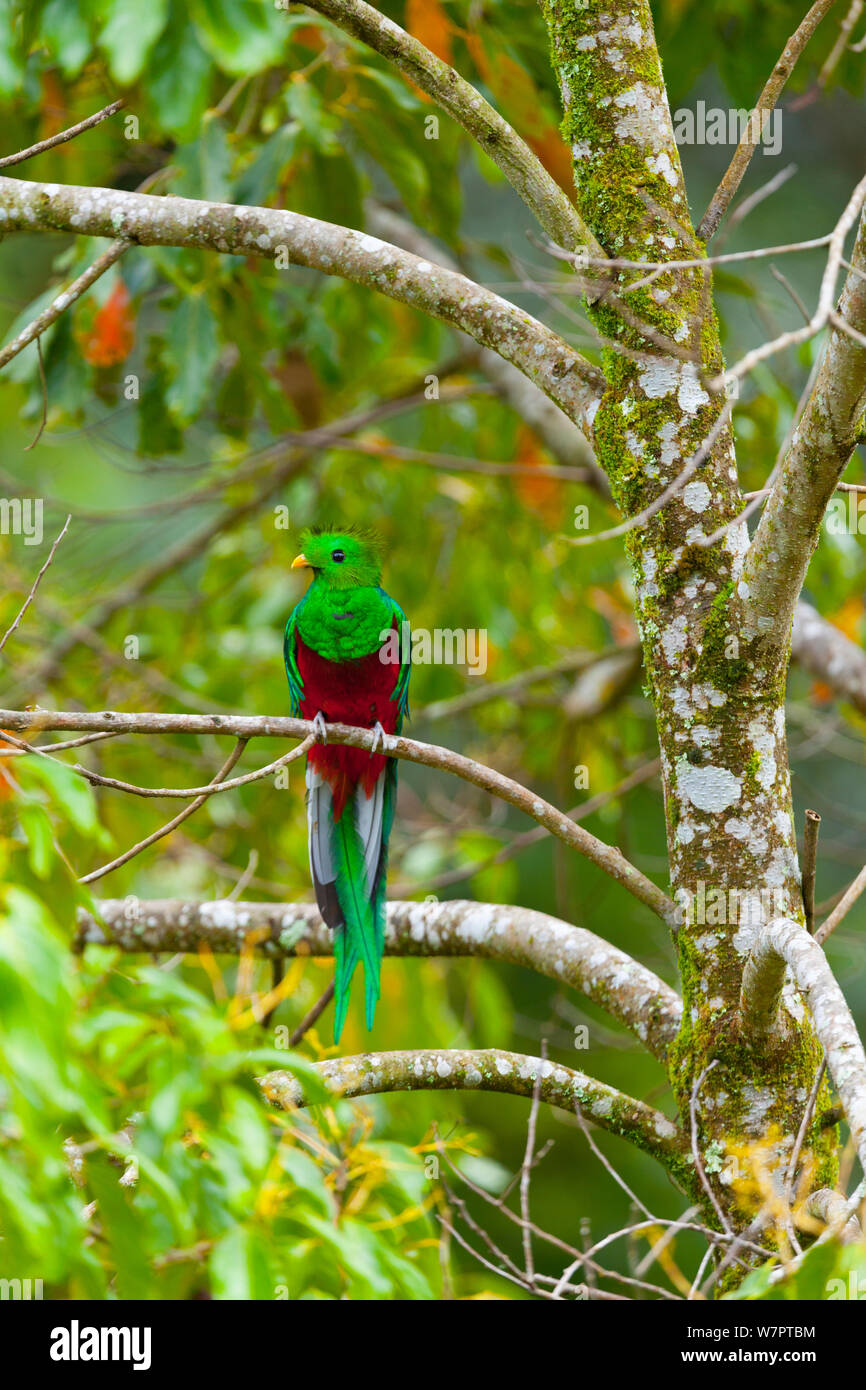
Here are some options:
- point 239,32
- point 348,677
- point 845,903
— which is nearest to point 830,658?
point 348,677

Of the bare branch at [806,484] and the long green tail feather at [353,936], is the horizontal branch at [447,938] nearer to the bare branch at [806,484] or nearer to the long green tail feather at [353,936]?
the long green tail feather at [353,936]

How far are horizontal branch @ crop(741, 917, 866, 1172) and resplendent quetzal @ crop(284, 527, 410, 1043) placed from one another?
1405mm

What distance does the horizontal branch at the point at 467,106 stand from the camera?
212 centimetres

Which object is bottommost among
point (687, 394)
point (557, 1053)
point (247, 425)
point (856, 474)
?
point (557, 1053)

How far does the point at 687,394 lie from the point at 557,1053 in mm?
6401

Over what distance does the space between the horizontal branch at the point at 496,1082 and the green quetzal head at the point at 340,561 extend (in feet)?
4.55

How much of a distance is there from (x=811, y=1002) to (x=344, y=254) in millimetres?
1434

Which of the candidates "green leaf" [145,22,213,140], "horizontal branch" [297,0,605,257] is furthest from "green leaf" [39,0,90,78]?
"horizontal branch" [297,0,605,257]

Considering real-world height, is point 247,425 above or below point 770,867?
above

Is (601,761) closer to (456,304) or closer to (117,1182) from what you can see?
(456,304)

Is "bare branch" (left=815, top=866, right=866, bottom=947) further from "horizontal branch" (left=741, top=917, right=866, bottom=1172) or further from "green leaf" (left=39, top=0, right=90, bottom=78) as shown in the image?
"green leaf" (left=39, top=0, right=90, bottom=78)

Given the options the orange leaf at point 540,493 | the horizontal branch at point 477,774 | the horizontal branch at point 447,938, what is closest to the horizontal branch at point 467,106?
the horizontal branch at point 477,774
